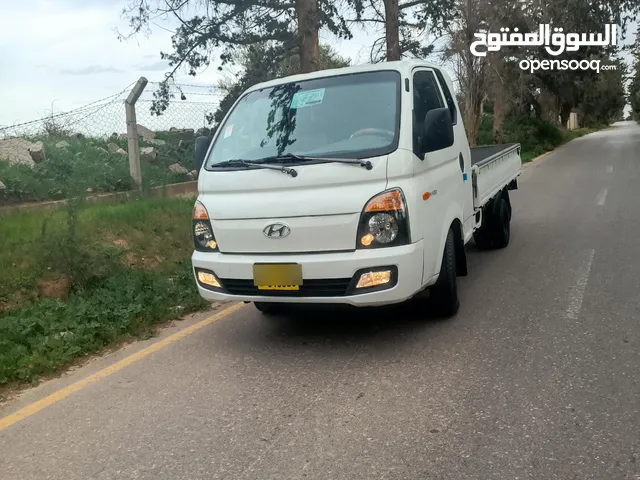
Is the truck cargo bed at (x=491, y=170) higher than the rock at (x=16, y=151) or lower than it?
lower

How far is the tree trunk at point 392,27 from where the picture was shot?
583 inches

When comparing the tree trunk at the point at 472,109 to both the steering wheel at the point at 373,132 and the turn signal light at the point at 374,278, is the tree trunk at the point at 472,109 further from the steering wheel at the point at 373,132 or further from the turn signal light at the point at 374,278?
the turn signal light at the point at 374,278

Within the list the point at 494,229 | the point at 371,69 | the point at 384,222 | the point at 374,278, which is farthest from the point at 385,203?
the point at 494,229

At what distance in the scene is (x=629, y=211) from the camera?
10.4 meters

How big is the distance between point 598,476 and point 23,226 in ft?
20.9

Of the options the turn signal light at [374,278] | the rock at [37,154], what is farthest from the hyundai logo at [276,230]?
the rock at [37,154]

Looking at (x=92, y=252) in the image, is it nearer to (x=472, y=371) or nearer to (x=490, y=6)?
(x=472, y=371)

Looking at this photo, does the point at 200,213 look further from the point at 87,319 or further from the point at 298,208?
the point at 87,319

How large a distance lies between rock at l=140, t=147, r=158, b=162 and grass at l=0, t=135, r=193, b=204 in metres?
0.10

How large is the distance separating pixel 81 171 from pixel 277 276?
265 inches

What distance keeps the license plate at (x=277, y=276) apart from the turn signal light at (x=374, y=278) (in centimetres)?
43

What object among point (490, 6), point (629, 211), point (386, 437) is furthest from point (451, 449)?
point (490, 6)

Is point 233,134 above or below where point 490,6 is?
below

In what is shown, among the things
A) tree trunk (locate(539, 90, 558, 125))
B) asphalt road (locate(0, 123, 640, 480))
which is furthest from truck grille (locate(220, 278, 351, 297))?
tree trunk (locate(539, 90, 558, 125))
